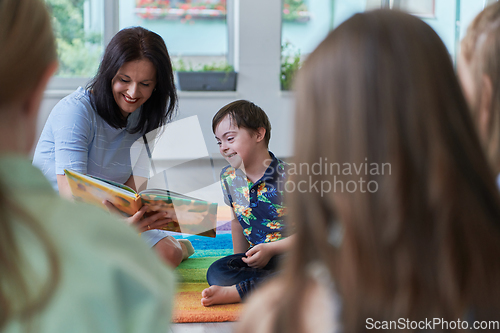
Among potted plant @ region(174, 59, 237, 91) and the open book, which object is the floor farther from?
potted plant @ region(174, 59, 237, 91)

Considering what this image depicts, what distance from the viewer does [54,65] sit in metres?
0.47

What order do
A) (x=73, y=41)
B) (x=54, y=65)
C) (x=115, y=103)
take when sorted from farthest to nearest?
Answer: (x=73, y=41) < (x=115, y=103) < (x=54, y=65)

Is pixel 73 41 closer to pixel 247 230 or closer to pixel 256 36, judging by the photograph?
pixel 256 36

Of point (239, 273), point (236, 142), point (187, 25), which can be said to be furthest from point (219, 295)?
point (187, 25)

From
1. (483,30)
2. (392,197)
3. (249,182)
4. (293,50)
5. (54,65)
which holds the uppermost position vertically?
(293,50)

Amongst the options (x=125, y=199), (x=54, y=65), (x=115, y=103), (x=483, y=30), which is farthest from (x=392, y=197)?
(x=115, y=103)

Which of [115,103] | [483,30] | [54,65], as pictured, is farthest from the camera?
[115,103]

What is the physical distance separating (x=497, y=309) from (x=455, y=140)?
19 cm

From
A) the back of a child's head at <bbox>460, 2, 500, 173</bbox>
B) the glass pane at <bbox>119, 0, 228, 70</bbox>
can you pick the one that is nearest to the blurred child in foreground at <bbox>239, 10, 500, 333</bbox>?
the back of a child's head at <bbox>460, 2, 500, 173</bbox>

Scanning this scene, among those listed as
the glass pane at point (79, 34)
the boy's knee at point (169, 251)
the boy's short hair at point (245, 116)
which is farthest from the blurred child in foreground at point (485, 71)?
the glass pane at point (79, 34)

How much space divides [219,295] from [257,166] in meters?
0.57

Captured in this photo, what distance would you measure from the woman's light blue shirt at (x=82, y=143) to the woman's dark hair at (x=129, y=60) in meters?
0.04

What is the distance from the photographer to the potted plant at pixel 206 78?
12.0 feet

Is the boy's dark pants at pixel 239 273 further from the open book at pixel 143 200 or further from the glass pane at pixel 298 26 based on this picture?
the glass pane at pixel 298 26
